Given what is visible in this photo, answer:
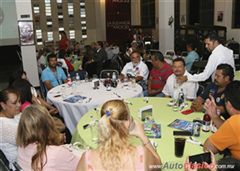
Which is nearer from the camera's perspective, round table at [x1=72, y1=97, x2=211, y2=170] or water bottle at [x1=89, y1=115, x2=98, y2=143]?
round table at [x1=72, y1=97, x2=211, y2=170]

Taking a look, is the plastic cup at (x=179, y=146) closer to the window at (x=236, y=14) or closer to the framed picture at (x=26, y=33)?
the framed picture at (x=26, y=33)

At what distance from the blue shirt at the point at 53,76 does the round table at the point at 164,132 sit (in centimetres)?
207

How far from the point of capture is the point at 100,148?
158 centimetres

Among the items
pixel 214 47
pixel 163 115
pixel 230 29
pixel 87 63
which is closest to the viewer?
pixel 163 115

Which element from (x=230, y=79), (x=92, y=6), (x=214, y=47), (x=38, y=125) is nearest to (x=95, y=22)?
(x=92, y=6)

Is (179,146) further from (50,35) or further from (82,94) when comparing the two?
(50,35)

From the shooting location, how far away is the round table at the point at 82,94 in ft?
12.3

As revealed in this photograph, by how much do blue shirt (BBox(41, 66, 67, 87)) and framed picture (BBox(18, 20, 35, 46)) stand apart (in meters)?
2.80

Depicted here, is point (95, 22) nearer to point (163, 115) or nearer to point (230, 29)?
point (230, 29)

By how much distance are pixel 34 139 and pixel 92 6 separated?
41.9ft

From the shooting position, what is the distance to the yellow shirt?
1.93m

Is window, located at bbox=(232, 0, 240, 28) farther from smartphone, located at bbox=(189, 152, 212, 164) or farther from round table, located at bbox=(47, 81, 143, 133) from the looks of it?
smartphone, located at bbox=(189, 152, 212, 164)

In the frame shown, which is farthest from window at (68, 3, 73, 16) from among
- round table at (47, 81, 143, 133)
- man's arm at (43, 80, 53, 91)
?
round table at (47, 81, 143, 133)

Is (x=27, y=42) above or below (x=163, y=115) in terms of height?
above
